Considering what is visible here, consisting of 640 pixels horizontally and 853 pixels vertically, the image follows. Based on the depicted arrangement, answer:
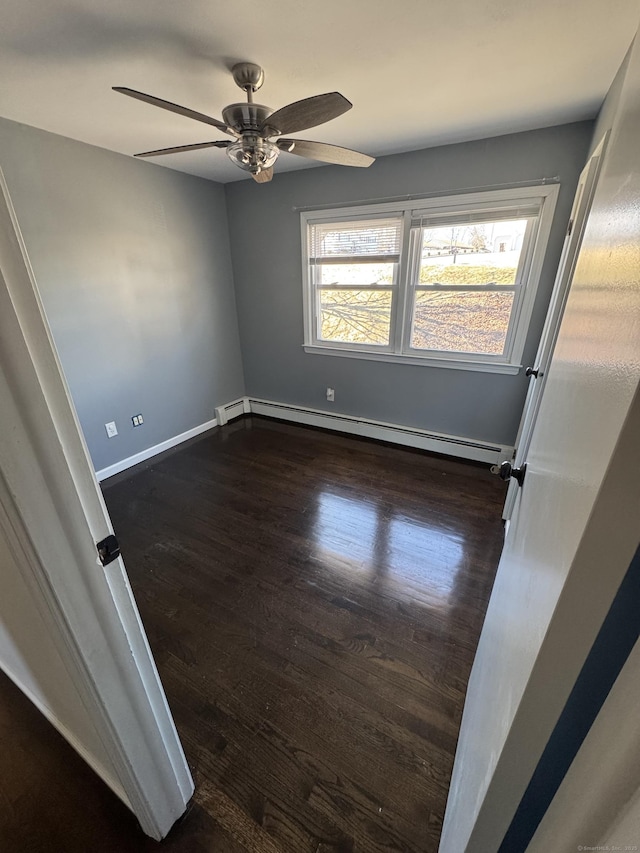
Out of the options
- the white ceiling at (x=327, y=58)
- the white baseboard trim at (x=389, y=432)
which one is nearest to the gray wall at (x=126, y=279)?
the white ceiling at (x=327, y=58)

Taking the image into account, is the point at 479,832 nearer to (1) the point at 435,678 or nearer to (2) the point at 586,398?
(2) the point at 586,398

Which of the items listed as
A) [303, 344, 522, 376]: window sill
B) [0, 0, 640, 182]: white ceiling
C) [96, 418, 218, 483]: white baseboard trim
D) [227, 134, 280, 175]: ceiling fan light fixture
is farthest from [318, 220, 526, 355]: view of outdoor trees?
[96, 418, 218, 483]: white baseboard trim

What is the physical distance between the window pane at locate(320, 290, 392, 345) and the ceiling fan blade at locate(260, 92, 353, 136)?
1692 millimetres

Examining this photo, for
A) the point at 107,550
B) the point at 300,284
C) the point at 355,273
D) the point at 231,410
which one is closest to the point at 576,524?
the point at 107,550

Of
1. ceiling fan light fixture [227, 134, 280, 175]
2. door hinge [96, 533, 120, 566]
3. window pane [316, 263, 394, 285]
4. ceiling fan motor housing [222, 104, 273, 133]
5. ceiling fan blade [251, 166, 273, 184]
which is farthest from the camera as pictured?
window pane [316, 263, 394, 285]

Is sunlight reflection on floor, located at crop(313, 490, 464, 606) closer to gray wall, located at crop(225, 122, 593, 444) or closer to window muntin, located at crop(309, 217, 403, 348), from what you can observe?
gray wall, located at crop(225, 122, 593, 444)

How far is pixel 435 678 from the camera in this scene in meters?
1.39

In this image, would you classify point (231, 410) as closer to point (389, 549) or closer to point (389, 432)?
point (389, 432)

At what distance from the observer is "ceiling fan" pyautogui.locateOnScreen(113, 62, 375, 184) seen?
1260mm

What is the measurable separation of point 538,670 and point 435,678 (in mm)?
1253

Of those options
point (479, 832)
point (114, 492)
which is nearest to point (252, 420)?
point (114, 492)

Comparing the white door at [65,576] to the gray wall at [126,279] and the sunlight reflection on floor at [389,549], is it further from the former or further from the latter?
the gray wall at [126,279]

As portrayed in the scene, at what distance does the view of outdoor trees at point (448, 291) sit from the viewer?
2.50 meters

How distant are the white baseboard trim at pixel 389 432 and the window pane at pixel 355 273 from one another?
129cm
